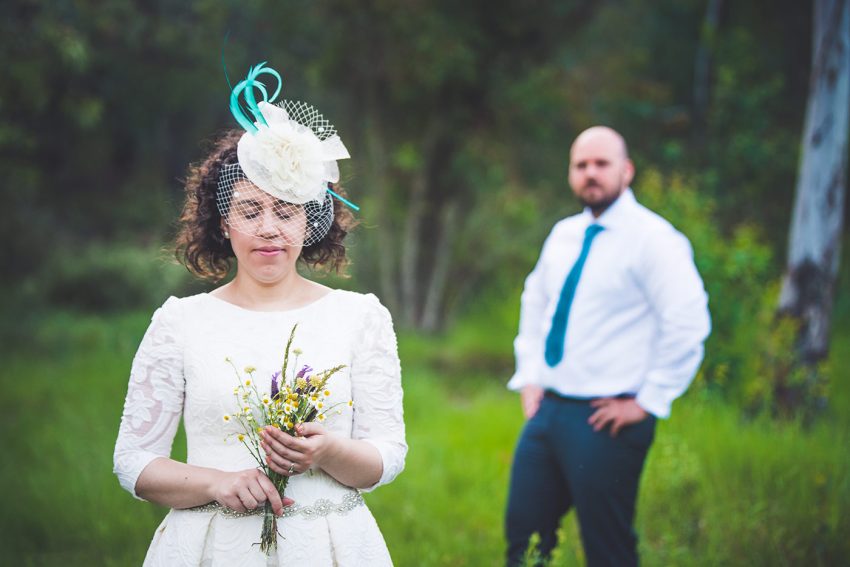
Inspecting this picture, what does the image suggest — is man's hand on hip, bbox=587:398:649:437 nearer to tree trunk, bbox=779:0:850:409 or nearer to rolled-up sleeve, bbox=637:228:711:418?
rolled-up sleeve, bbox=637:228:711:418

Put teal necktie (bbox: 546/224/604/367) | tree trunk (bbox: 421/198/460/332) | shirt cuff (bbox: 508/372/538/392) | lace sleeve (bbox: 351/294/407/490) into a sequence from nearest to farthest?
lace sleeve (bbox: 351/294/407/490) < teal necktie (bbox: 546/224/604/367) < shirt cuff (bbox: 508/372/538/392) < tree trunk (bbox: 421/198/460/332)

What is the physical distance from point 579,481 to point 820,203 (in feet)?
12.9

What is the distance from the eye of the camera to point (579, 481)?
3211 mm

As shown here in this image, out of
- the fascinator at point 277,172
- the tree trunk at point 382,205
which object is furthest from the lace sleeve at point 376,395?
the tree trunk at point 382,205

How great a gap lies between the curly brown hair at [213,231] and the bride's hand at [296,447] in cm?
63

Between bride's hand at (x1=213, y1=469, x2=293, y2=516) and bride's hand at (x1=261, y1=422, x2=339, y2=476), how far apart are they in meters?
0.06

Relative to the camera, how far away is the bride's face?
2035 mm

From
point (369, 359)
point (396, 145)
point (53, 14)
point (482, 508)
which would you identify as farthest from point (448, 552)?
point (396, 145)

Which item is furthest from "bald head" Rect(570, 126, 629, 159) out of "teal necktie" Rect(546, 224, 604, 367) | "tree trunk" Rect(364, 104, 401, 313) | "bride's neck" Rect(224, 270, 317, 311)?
"tree trunk" Rect(364, 104, 401, 313)

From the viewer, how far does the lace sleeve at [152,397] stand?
204 cm

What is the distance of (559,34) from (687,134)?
4104mm

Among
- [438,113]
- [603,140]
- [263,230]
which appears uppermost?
[438,113]

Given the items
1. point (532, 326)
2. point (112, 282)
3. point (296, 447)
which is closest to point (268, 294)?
point (296, 447)

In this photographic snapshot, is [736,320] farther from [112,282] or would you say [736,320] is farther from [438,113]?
[112,282]
